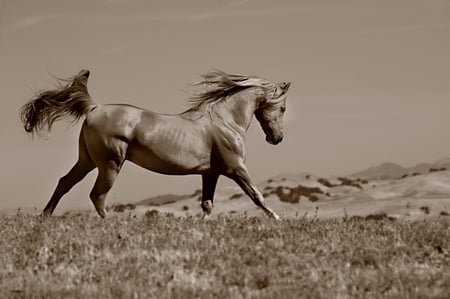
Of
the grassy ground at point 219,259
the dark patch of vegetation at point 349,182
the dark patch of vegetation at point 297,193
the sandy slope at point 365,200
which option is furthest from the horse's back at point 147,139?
the dark patch of vegetation at point 349,182

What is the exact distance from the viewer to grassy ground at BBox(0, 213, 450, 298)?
10578 mm

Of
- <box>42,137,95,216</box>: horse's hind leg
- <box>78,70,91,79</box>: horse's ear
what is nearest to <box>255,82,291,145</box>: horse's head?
<box>78,70,91,79</box>: horse's ear

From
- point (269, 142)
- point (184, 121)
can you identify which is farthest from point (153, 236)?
point (269, 142)

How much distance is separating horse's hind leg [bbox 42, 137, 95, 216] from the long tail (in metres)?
0.79

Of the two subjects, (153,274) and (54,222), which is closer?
(153,274)

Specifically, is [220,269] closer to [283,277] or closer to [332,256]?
[283,277]

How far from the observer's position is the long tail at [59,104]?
16.5 meters

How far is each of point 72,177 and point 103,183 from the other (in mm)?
999

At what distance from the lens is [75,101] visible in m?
16.5

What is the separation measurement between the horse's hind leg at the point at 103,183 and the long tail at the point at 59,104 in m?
1.36

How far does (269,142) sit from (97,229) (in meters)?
5.65

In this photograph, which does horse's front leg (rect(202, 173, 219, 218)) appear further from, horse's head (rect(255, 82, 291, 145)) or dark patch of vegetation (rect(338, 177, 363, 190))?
dark patch of vegetation (rect(338, 177, 363, 190))

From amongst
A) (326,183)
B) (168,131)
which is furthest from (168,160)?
(326,183)

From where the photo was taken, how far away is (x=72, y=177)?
16.4 metres
